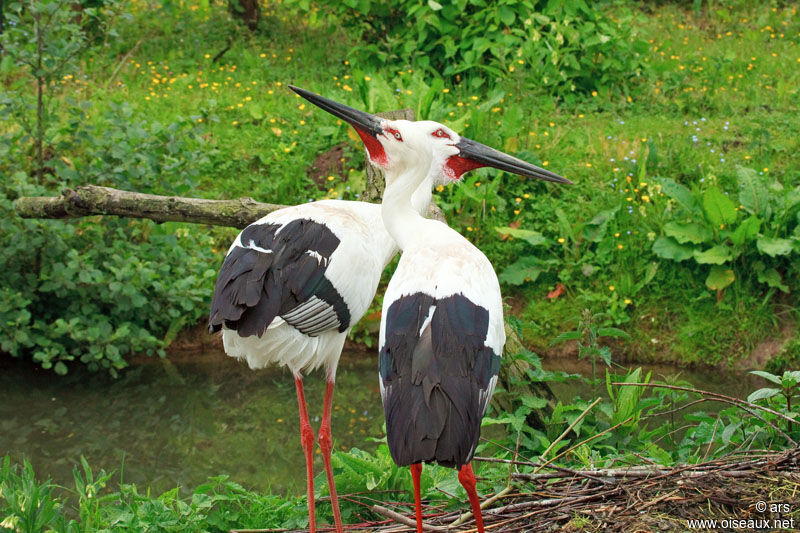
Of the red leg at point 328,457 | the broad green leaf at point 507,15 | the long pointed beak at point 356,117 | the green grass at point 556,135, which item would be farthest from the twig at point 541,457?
the broad green leaf at point 507,15

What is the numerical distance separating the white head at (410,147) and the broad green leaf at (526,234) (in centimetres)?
246

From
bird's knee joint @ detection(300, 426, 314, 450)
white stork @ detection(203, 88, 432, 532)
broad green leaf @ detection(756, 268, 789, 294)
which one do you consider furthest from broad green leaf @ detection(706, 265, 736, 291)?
bird's knee joint @ detection(300, 426, 314, 450)

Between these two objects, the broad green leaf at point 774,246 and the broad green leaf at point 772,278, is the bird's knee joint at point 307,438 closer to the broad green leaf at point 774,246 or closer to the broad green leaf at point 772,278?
the broad green leaf at point 774,246

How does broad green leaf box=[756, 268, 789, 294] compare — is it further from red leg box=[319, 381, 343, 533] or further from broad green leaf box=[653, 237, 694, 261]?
red leg box=[319, 381, 343, 533]

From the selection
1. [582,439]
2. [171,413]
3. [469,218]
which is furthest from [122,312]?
[582,439]

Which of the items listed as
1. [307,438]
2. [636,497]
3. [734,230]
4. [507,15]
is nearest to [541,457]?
[636,497]

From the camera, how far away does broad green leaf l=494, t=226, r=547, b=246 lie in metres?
6.48

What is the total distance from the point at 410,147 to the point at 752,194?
134 inches

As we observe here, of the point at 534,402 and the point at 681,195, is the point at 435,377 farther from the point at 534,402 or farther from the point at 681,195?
the point at 681,195

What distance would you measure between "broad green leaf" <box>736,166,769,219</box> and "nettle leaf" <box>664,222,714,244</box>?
305mm

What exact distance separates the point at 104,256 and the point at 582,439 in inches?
136

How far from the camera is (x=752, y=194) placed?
621 centimetres

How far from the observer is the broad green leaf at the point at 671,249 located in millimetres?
6246

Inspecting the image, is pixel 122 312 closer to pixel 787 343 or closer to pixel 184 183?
pixel 184 183
